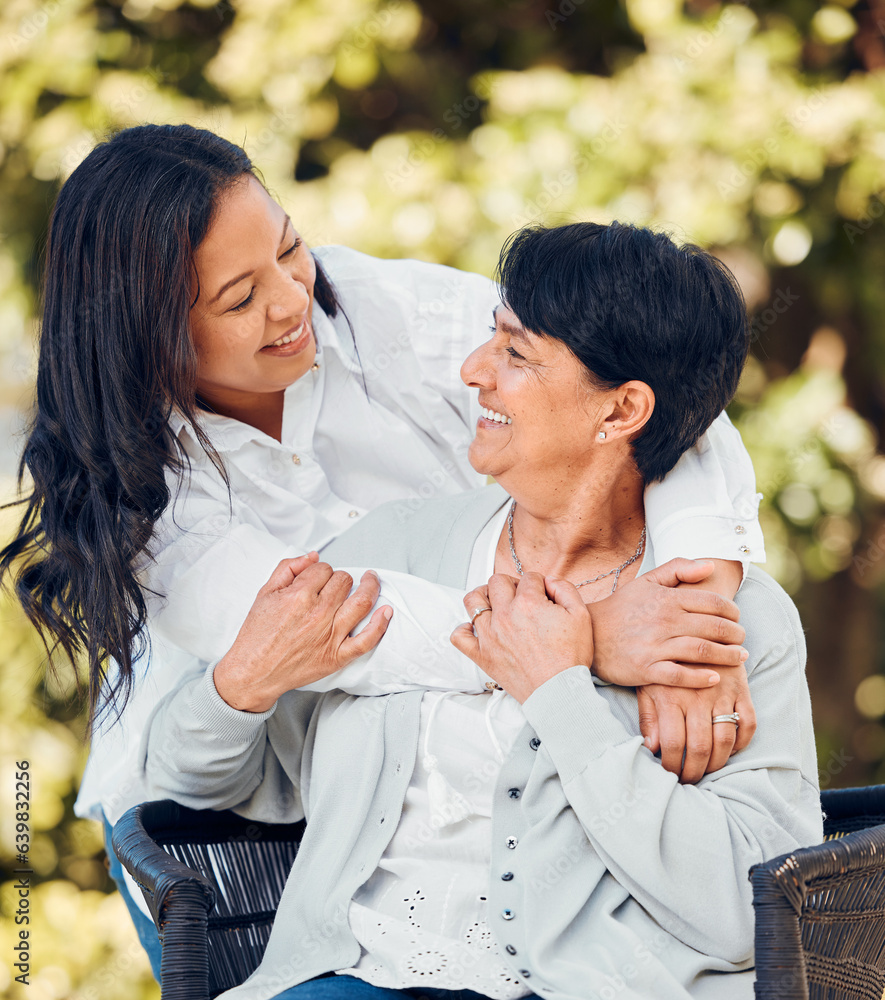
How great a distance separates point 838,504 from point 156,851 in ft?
8.19

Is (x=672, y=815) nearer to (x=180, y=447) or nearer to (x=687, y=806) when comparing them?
(x=687, y=806)

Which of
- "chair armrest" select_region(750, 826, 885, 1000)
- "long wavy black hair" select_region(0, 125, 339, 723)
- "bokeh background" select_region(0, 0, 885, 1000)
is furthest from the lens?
"bokeh background" select_region(0, 0, 885, 1000)

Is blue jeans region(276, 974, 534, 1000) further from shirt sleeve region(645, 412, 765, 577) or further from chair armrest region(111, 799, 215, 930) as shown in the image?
shirt sleeve region(645, 412, 765, 577)

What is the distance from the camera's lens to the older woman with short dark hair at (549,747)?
157 cm

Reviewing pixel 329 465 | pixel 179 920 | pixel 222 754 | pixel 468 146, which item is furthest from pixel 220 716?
pixel 468 146

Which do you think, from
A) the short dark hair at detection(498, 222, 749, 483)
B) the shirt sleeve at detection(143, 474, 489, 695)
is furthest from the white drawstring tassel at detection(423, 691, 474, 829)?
the short dark hair at detection(498, 222, 749, 483)

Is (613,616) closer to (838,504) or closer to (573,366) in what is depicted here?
(573,366)

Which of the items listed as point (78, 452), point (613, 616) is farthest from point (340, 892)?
point (78, 452)

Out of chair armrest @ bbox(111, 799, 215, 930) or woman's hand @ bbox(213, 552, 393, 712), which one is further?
woman's hand @ bbox(213, 552, 393, 712)

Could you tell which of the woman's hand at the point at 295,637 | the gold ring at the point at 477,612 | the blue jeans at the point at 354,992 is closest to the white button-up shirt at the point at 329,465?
the woman's hand at the point at 295,637

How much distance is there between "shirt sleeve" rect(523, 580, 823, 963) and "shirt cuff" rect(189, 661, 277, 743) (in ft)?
1.55

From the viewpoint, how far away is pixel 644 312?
69.4 inches

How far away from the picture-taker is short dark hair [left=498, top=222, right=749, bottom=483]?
5.79 ft

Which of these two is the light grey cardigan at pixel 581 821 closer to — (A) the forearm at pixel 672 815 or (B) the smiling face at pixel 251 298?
(A) the forearm at pixel 672 815
